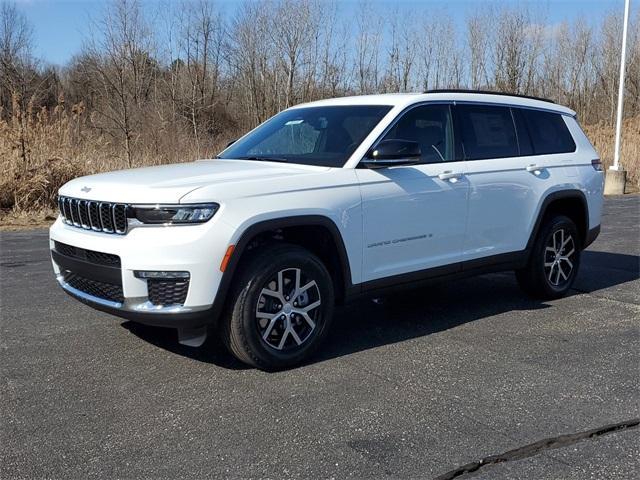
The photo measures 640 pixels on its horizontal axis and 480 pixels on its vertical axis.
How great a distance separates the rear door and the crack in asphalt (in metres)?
2.10

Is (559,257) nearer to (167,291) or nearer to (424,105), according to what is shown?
(424,105)

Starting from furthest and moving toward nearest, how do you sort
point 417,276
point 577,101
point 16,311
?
point 577,101 → point 16,311 → point 417,276

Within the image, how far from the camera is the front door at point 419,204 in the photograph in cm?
474

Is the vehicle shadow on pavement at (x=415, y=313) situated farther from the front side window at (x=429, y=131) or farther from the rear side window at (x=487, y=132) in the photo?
the rear side window at (x=487, y=132)

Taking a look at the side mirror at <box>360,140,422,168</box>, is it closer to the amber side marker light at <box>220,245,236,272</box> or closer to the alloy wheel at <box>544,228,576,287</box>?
the amber side marker light at <box>220,245,236,272</box>

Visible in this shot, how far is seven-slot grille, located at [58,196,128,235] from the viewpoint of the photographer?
4088mm

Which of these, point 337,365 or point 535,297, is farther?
point 535,297

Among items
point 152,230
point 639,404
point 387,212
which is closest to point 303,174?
point 387,212

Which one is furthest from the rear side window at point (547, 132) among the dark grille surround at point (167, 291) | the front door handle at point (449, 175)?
the dark grille surround at point (167, 291)

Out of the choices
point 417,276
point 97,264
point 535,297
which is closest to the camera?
point 97,264

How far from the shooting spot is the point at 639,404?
3.89m

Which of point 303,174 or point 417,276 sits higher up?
point 303,174

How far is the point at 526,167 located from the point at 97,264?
12.4ft

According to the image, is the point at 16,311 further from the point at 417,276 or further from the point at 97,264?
the point at 417,276
